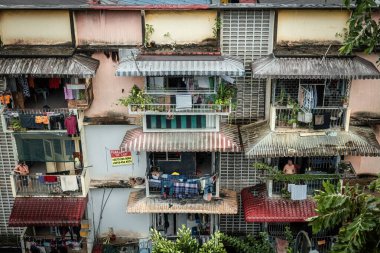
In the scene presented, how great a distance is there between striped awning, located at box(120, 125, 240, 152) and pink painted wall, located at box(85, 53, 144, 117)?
1.38 m

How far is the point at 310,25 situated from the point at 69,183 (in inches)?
460

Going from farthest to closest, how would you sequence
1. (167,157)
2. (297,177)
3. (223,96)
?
(167,157), (297,177), (223,96)

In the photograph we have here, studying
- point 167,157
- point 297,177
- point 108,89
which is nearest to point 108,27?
point 108,89

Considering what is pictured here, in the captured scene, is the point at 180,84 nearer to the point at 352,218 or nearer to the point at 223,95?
the point at 223,95

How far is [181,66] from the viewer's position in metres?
19.8

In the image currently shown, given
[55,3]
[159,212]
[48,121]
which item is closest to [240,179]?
[159,212]

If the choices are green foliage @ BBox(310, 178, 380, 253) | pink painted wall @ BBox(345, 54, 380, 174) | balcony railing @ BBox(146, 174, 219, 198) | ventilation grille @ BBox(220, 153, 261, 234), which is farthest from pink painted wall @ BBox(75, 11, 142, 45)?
green foliage @ BBox(310, 178, 380, 253)

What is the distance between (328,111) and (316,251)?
5.94m

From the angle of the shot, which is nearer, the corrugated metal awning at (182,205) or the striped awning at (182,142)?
the striped awning at (182,142)

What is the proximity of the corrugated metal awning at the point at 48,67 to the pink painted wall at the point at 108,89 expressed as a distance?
1102mm

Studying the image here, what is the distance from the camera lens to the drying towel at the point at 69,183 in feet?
73.1

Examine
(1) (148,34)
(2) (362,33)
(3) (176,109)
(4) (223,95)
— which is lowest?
(3) (176,109)

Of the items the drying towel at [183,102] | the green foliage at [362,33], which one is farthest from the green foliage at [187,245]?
the green foliage at [362,33]

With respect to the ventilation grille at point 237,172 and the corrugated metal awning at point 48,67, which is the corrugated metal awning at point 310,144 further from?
the corrugated metal awning at point 48,67
